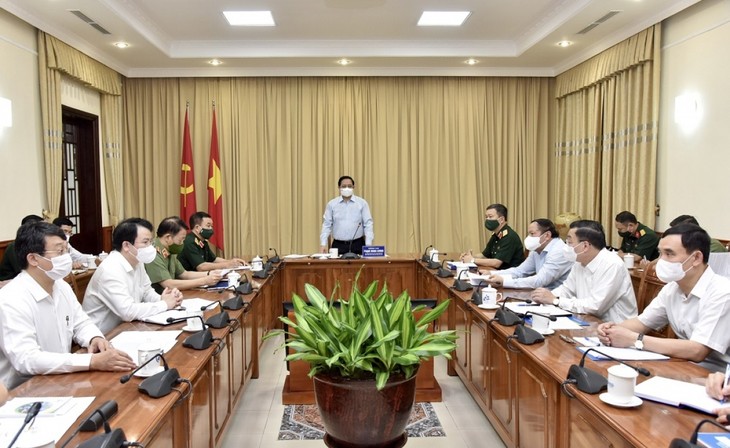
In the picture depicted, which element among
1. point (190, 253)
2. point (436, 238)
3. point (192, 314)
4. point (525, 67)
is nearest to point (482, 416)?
point (192, 314)

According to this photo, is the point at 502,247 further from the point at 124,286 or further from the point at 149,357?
the point at 149,357

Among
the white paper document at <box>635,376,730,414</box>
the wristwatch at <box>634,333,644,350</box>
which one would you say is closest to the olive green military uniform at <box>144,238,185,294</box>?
the wristwatch at <box>634,333,644,350</box>

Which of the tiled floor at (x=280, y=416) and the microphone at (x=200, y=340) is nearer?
the microphone at (x=200, y=340)

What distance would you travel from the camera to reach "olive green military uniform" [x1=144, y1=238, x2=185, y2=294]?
390cm

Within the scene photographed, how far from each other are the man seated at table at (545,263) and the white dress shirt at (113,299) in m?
2.32

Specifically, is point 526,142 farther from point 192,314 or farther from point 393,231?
point 192,314

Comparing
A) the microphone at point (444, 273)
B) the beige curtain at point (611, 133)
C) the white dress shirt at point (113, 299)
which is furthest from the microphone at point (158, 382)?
the beige curtain at point (611, 133)

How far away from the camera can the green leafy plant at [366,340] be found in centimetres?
151

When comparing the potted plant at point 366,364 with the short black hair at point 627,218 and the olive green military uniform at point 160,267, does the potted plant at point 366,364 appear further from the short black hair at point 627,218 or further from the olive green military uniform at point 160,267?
the short black hair at point 627,218

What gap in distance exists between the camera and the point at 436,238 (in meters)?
7.80

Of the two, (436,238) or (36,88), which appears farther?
(436,238)

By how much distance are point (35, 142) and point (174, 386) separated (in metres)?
4.55

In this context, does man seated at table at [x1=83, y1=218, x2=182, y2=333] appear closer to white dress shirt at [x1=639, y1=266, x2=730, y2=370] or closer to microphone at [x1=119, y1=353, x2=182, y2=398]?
microphone at [x1=119, y1=353, x2=182, y2=398]

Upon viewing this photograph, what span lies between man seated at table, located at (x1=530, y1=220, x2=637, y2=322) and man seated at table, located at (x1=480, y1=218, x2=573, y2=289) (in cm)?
58
